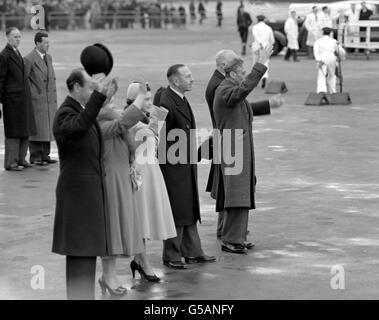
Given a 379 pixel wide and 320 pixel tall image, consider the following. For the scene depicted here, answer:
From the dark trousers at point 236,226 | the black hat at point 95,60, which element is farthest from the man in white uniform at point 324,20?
the black hat at point 95,60

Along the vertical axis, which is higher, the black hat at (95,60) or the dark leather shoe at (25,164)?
the black hat at (95,60)

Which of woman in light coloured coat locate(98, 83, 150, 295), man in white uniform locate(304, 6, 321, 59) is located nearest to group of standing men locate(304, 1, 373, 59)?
man in white uniform locate(304, 6, 321, 59)

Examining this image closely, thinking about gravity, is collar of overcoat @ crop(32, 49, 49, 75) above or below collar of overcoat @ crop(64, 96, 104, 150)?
below

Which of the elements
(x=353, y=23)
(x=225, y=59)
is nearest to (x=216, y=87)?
(x=225, y=59)

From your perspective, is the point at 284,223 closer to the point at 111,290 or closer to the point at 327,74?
the point at 111,290

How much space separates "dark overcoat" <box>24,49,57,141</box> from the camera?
599 inches

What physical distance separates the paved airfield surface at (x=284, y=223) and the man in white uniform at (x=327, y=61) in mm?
1164

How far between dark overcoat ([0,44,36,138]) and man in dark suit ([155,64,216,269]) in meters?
5.72

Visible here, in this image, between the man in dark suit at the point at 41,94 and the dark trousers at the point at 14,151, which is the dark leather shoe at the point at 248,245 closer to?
the dark trousers at the point at 14,151

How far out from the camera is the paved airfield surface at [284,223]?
29.0 ft

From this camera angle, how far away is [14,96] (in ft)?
49.1

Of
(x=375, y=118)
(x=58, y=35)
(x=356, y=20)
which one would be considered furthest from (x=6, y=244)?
(x=58, y=35)

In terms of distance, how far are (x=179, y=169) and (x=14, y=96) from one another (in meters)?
6.07

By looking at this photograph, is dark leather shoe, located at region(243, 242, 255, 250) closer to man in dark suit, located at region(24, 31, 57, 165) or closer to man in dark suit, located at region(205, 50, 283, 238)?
man in dark suit, located at region(205, 50, 283, 238)
